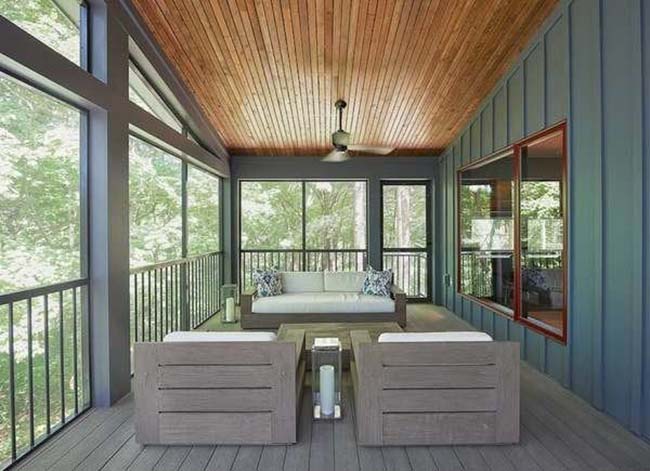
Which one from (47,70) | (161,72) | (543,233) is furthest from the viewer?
(161,72)

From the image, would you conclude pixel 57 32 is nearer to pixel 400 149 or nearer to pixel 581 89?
pixel 581 89

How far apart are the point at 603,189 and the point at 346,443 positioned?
103 inches

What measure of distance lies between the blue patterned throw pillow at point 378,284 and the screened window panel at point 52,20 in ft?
13.5

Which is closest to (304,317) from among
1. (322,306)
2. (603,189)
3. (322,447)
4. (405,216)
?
(322,306)

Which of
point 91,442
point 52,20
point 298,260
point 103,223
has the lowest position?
point 91,442

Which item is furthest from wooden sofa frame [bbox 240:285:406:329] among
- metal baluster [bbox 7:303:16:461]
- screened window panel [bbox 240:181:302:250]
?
metal baluster [bbox 7:303:16:461]

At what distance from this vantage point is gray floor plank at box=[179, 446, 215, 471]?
2.30 metres

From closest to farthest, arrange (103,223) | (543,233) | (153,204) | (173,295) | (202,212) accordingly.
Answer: (103,223), (543,233), (153,204), (173,295), (202,212)

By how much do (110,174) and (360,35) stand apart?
2.62 metres

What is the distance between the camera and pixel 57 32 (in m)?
2.79

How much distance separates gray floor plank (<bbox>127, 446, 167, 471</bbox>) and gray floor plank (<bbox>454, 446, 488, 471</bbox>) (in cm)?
177

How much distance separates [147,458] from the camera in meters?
2.40

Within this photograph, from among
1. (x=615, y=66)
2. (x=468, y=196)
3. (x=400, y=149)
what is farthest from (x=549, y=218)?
(x=400, y=149)

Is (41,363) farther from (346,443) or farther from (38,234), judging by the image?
(346,443)
